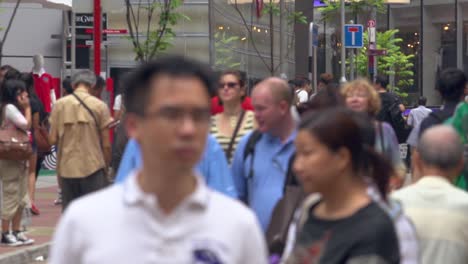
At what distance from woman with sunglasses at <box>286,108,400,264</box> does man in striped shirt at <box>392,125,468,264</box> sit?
4.02 feet

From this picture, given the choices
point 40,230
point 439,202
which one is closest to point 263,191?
point 439,202

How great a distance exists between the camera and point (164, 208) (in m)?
3.50

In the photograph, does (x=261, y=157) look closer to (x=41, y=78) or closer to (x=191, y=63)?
(x=191, y=63)

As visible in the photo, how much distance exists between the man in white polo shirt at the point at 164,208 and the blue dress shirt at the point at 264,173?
3.81 metres

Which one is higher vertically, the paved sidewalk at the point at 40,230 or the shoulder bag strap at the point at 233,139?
the shoulder bag strap at the point at 233,139

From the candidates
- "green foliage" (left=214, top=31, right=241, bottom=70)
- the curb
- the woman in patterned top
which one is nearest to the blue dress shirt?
the woman in patterned top

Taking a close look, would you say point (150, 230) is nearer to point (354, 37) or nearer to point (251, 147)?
point (251, 147)

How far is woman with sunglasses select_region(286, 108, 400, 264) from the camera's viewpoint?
4406mm

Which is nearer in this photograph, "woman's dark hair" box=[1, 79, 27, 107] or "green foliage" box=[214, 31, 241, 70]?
"woman's dark hair" box=[1, 79, 27, 107]

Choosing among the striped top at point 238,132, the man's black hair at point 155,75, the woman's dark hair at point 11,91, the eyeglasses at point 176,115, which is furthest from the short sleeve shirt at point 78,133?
the eyeglasses at point 176,115

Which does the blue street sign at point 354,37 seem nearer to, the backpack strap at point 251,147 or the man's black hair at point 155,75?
the backpack strap at point 251,147

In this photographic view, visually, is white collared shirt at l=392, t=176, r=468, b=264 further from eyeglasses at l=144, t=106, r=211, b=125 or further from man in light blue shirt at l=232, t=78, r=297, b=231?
eyeglasses at l=144, t=106, r=211, b=125

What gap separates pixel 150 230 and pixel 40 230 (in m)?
12.5

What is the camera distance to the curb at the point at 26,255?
1293 cm
